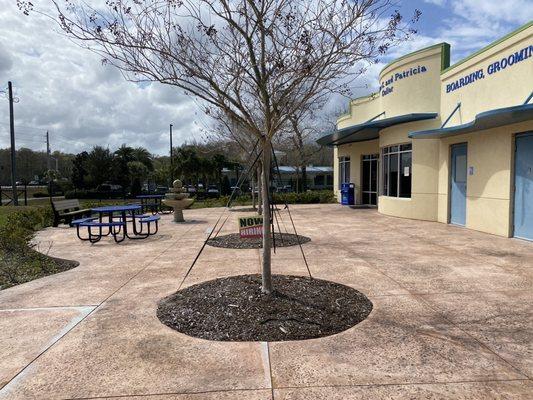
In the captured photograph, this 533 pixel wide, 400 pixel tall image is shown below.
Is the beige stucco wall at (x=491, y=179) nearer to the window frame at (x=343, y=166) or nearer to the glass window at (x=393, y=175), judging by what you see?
the glass window at (x=393, y=175)

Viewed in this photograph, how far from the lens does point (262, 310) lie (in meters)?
4.91

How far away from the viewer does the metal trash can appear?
21.7 meters

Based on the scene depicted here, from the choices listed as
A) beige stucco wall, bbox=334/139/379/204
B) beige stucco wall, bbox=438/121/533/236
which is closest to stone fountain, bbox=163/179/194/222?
beige stucco wall, bbox=438/121/533/236

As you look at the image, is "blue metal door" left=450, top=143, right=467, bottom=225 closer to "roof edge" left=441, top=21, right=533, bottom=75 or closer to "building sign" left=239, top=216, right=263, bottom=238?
"roof edge" left=441, top=21, right=533, bottom=75

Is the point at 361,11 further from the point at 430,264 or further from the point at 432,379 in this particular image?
the point at 430,264

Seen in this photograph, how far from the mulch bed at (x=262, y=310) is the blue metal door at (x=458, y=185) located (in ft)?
27.2

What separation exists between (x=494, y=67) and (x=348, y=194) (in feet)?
38.1

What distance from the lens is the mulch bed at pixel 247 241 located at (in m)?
9.71

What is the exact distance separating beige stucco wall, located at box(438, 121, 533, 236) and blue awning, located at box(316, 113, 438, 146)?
1.75 meters

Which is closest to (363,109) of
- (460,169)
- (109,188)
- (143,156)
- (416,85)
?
(416,85)

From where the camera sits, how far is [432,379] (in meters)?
3.39

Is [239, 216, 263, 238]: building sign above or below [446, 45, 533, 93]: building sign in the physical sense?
below

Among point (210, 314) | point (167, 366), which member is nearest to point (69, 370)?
point (167, 366)

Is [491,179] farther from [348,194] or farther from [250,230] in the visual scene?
[348,194]
